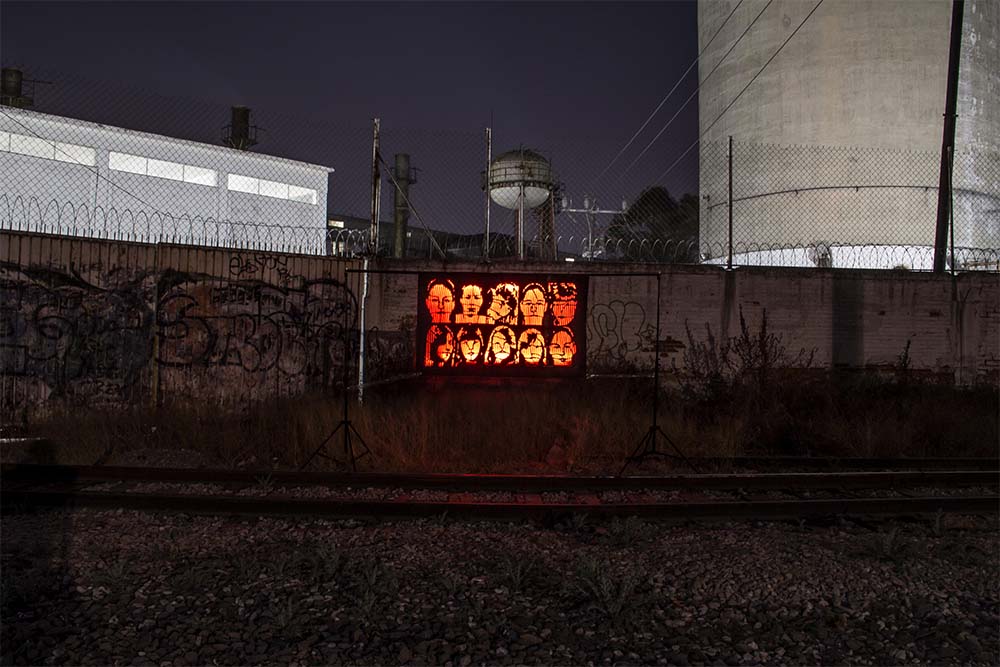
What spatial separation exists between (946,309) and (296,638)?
12355 mm

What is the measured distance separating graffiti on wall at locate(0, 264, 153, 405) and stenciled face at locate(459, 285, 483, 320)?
5.34m

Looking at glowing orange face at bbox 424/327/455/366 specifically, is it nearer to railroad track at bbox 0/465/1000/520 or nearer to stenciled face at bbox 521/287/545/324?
stenciled face at bbox 521/287/545/324

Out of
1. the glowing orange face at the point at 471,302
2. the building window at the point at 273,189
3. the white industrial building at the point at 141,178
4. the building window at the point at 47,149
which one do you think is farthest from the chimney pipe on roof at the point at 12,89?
the glowing orange face at the point at 471,302

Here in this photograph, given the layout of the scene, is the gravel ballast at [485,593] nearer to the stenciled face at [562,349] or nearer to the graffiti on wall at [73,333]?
the stenciled face at [562,349]

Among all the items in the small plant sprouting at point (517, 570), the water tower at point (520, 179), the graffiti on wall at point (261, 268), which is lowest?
the small plant sprouting at point (517, 570)

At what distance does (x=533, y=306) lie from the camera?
7492mm

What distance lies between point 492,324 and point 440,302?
0.62m

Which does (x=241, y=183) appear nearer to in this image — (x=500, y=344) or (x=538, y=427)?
(x=538, y=427)

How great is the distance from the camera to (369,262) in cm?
1059

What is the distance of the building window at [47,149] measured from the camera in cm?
2123

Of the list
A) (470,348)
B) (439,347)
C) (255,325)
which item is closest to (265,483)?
(439,347)

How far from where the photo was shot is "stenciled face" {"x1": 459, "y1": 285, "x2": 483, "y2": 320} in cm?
738

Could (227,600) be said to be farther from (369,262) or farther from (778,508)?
(369,262)

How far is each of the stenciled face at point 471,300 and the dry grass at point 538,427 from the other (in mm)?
1594
